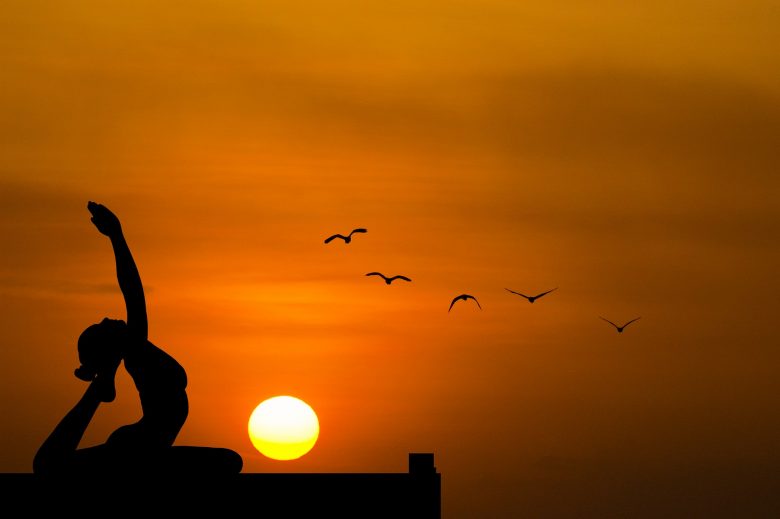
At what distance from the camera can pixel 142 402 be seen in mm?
22172

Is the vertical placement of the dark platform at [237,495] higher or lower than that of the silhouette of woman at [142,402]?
lower

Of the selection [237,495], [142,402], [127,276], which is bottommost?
[237,495]

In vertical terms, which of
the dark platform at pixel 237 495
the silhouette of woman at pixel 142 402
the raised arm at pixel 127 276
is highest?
the raised arm at pixel 127 276

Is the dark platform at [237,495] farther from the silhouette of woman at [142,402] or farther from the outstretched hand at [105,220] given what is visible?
the outstretched hand at [105,220]

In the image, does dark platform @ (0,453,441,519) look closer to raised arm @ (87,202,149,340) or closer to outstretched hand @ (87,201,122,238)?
raised arm @ (87,202,149,340)

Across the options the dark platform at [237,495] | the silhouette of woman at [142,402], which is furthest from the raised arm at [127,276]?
the dark platform at [237,495]

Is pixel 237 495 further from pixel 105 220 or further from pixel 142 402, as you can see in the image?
pixel 105 220

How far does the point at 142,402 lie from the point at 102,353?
1242 mm

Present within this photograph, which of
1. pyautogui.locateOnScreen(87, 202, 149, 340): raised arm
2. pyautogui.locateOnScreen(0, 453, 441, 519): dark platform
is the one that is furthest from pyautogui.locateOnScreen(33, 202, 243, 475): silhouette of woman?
pyautogui.locateOnScreen(0, 453, 441, 519): dark platform

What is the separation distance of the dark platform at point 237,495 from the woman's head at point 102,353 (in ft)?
6.00

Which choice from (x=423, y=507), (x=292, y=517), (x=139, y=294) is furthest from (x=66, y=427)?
(x=423, y=507)

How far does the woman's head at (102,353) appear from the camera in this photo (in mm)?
21797

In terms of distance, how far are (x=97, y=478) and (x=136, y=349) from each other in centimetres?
250

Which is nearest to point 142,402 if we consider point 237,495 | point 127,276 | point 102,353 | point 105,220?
point 102,353
